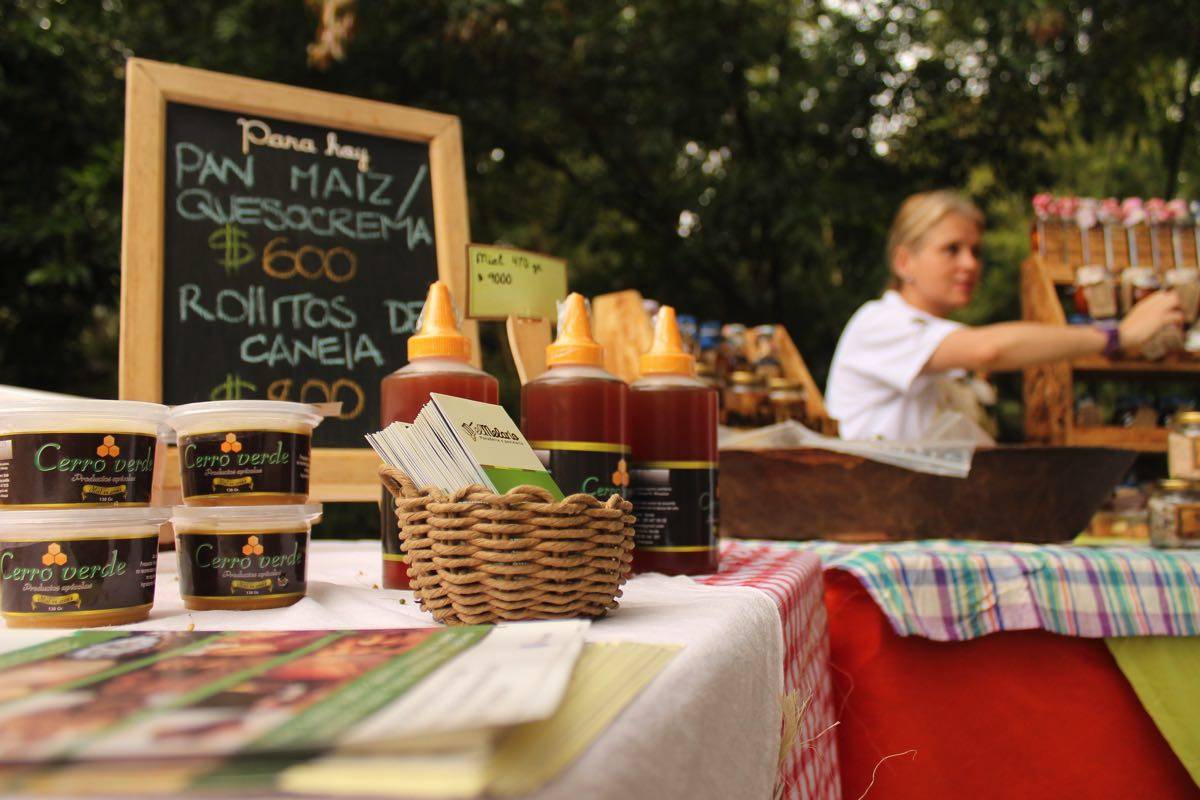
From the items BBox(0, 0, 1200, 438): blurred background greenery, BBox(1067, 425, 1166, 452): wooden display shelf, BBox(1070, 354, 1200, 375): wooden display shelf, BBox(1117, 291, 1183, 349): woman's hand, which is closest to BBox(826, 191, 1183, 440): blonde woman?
BBox(1117, 291, 1183, 349): woman's hand

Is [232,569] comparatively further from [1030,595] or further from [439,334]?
[1030,595]

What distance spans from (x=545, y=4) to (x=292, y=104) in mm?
3518

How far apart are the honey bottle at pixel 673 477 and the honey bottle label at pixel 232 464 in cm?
40

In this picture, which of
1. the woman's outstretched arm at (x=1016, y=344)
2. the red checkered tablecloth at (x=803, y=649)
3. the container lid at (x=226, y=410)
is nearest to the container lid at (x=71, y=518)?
the container lid at (x=226, y=410)

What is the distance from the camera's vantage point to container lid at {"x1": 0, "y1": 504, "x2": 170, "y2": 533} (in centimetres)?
75

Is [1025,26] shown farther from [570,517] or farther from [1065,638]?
[570,517]

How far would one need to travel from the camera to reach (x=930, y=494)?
1594 millimetres

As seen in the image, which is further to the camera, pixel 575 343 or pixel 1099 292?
pixel 1099 292

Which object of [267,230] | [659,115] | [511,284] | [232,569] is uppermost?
[659,115]

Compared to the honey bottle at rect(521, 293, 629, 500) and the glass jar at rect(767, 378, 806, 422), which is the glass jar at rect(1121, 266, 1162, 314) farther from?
the honey bottle at rect(521, 293, 629, 500)

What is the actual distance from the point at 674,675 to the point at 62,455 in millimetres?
551

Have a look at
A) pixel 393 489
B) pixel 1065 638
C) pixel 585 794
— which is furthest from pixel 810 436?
pixel 585 794

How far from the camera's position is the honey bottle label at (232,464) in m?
0.86

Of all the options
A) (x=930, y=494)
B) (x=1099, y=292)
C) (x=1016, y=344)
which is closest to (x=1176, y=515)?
(x=930, y=494)
